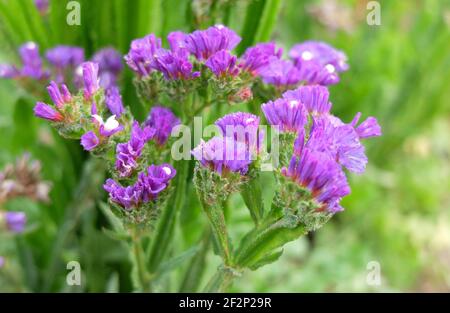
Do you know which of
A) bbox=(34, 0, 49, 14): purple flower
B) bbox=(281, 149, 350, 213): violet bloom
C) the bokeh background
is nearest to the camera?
bbox=(281, 149, 350, 213): violet bloom

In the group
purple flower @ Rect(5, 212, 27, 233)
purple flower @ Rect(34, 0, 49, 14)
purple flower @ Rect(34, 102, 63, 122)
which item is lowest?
purple flower @ Rect(5, 212, 27, 233)

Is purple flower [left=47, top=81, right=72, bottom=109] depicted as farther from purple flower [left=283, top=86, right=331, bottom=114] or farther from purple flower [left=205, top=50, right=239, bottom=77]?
purple flower [left=283, top=86, right=331, bottom=114]

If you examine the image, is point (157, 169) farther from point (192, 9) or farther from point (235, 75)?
point (192, 9)

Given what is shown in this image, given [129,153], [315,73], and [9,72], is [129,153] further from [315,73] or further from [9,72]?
[9,72]

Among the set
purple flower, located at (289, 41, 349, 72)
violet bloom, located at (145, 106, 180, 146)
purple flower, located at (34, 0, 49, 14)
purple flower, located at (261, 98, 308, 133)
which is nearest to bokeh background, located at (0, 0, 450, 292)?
purple flower, located at (34, 0, 49, 14)

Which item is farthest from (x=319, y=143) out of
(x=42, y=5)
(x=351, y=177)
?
(x=351, y=177)

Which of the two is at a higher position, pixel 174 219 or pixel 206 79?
pixel 206 79
